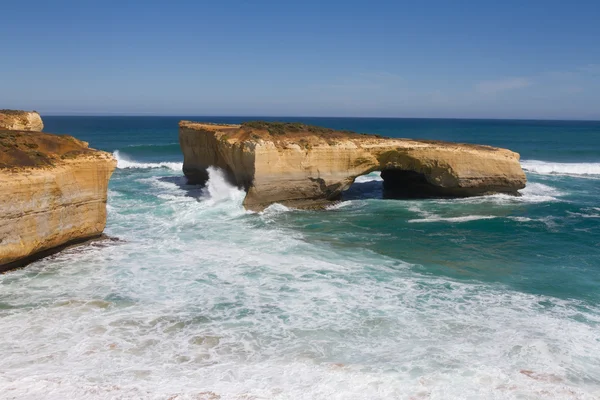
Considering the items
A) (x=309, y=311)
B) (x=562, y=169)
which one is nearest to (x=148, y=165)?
(x=309, y=311)

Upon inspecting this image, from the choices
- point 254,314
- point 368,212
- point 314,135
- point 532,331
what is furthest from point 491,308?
point 314,135

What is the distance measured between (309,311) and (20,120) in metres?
19.3

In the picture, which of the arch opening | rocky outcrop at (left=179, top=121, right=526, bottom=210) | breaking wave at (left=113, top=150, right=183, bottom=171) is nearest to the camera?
rocky outcrop at (left=179, top=121, right=526, bottom=210)

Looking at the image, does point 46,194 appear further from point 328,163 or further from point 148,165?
point 148,165

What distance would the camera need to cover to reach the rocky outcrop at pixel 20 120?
886 inches

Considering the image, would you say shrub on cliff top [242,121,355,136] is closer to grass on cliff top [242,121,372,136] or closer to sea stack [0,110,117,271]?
grass on cliff top [242,121,372,136]

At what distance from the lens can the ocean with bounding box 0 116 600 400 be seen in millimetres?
8508

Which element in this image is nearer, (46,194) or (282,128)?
(46,194)

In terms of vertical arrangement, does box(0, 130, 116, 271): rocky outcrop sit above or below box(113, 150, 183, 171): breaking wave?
above

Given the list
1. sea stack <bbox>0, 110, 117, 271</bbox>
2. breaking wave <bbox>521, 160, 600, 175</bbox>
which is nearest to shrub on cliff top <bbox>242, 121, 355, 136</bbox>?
sea stack <bbox>0, 110, 117, 271</bbox>

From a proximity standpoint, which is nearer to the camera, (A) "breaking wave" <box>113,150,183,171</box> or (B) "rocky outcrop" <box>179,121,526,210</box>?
(B) "rocky outcrop" <box>179,121,526,210</box>

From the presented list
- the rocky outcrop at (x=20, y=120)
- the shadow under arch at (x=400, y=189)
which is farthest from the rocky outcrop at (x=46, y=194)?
the shadow under arch at (x=400, y=189)

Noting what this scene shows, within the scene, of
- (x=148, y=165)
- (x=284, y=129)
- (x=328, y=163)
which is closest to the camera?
(x=328, y=163)

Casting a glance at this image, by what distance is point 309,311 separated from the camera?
1134cm
